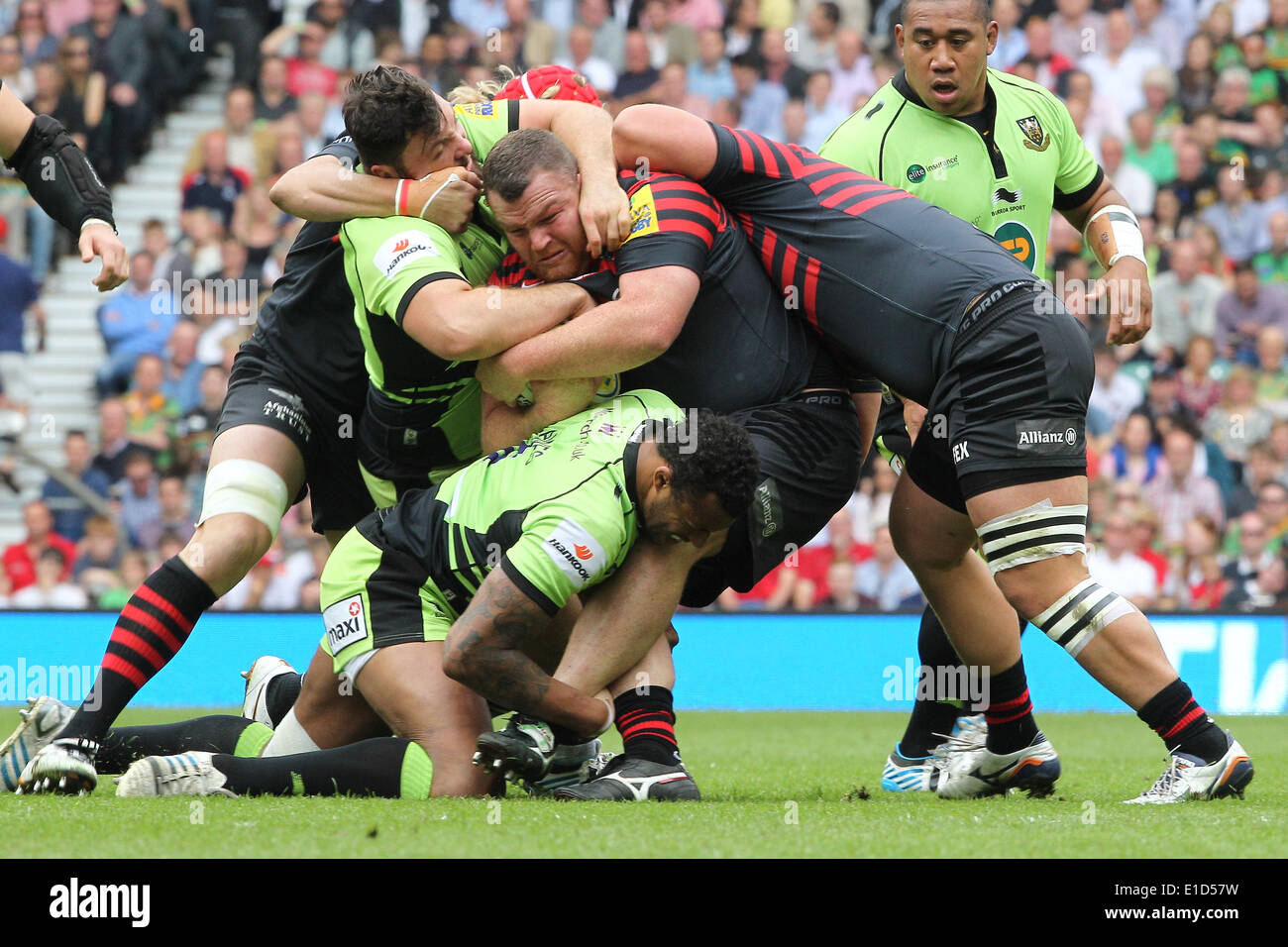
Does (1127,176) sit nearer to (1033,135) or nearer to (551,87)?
(1033,135)

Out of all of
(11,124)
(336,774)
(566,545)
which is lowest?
(336,774)

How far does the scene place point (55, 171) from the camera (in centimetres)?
529

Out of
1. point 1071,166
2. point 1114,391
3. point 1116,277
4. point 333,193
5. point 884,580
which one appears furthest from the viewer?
point 1114,391

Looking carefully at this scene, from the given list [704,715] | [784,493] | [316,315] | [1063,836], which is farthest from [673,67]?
[1063,836]

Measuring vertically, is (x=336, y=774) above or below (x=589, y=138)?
below

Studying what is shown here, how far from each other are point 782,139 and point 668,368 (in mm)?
8712

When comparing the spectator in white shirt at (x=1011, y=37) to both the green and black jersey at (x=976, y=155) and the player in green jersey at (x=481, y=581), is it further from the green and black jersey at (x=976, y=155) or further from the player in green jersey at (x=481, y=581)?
the player in green jersey at (x=481, y=581)

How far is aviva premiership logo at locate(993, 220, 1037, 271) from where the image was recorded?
6.02 m

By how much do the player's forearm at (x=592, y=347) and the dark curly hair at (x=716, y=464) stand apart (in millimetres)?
313

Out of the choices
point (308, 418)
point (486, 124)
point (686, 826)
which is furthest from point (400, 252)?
point (686, 826)

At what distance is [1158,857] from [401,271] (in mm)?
2757

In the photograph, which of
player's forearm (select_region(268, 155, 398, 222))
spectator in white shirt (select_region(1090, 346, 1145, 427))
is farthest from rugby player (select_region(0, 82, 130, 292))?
spectator in white shirt (select_region(1090, 346, 1145, 427))

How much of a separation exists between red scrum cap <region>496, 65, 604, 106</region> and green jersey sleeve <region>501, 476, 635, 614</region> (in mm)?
1768

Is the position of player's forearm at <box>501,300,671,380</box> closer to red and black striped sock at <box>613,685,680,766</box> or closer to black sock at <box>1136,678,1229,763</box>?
red and black striped sock at <box>613,685,680,766</box>
